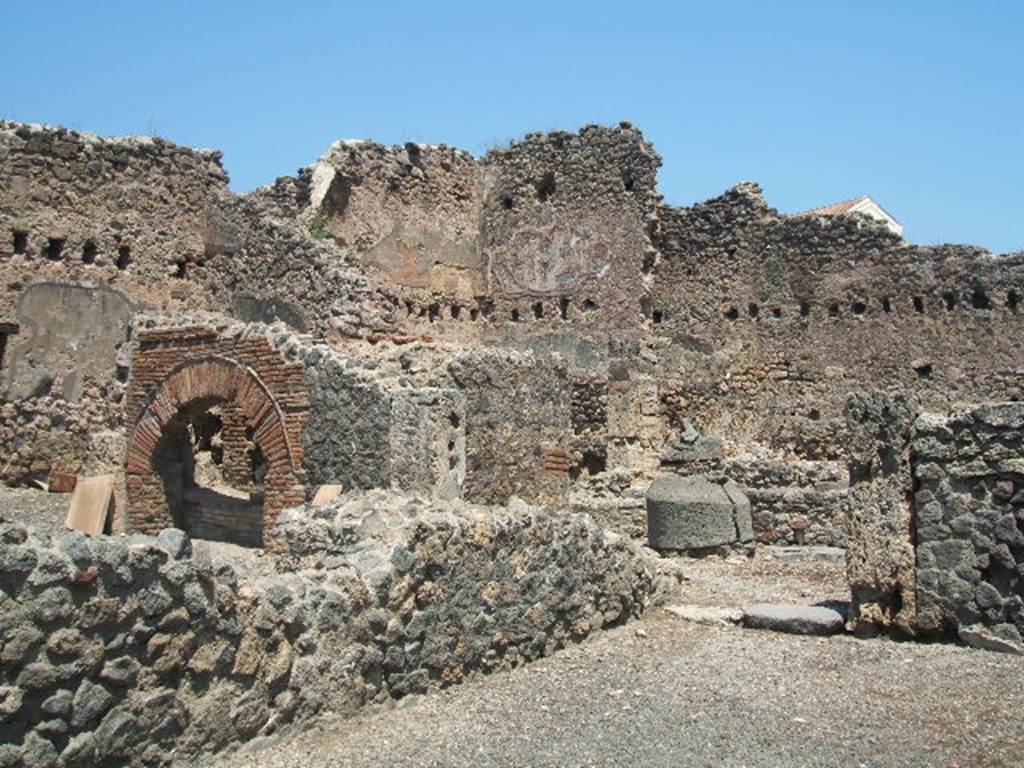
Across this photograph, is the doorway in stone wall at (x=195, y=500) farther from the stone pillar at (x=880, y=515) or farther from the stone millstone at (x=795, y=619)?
the stone pillar at (x=880, y=515)

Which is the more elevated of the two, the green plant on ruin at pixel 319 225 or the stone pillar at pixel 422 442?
the green plant on ruin at pixel 319 225

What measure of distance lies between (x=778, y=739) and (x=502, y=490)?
4.93 metres

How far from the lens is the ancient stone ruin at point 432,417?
4340mm

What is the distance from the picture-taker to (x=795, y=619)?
740 centimetres

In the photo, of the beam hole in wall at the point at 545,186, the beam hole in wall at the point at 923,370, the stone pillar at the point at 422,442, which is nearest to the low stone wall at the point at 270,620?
the stone pillar at the point at 422,442

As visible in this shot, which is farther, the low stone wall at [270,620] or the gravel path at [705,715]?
the gravel path at [705,715]

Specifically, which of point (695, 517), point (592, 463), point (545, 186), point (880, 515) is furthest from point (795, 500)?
point (545, 186)

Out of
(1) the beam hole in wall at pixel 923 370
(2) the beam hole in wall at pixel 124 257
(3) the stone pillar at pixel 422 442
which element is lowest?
(3) the stone pillar at pixel 422 442

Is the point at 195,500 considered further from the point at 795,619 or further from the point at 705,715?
the point at 705,715

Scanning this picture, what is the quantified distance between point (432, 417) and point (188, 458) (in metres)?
3.61

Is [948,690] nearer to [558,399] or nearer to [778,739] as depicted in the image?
[778,739]

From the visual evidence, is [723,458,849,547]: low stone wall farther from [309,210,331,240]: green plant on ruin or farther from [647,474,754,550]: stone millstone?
[309,210,331,240]: green plant on ruin

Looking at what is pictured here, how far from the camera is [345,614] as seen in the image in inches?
197

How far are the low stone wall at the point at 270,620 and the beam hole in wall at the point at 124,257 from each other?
6.90m
